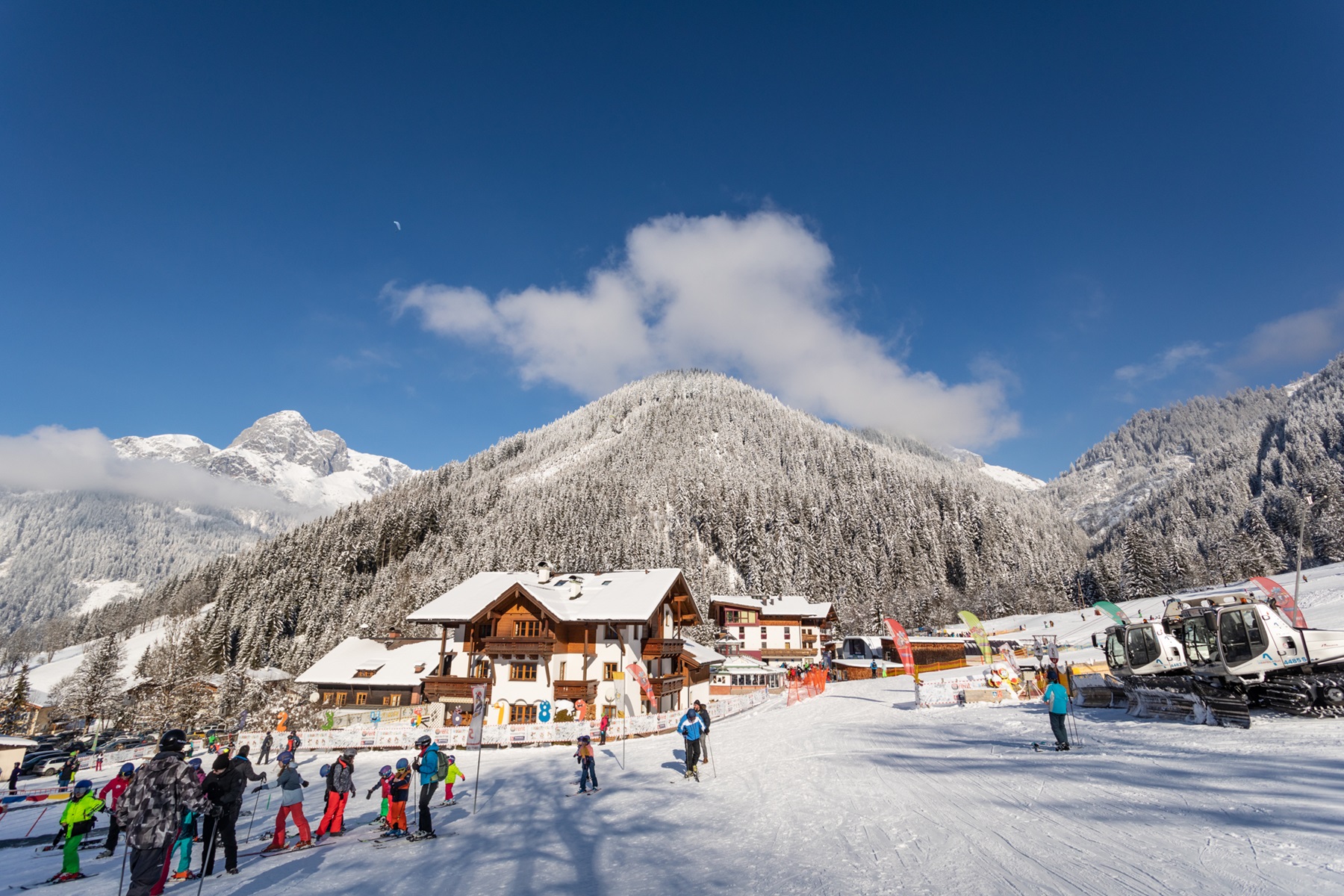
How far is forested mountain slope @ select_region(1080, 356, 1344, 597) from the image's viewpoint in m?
76.5

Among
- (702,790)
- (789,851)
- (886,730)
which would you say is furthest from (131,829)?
(886,730)

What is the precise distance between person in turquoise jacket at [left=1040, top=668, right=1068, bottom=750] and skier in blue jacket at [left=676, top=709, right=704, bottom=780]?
334 inches

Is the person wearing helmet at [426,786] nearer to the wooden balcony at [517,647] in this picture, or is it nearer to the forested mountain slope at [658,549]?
the wooden balcony at [517,647]

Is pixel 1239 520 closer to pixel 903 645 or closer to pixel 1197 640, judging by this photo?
pixel 903 645

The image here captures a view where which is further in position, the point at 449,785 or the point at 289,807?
the point at 449,785

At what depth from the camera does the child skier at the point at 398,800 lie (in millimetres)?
12273

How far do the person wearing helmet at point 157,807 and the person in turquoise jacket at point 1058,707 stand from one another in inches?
630

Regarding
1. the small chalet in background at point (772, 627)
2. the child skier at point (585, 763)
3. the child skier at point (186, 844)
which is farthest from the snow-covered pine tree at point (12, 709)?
the child skier at point (585, 763)

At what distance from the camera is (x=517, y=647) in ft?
119

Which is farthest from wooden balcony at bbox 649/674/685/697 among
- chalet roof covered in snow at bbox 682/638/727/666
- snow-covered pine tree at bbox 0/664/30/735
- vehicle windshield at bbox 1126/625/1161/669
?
snow-covered pine tree at bbox 0/664/30/735

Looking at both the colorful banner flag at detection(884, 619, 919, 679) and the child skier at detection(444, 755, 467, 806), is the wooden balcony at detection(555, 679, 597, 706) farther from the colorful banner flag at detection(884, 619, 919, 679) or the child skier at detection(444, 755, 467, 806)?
the child skier at detection(444, 755, 467, 806)

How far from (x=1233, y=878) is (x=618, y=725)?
22878 mm

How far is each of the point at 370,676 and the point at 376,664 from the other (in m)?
1.73

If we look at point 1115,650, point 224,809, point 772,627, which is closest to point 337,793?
point 224,809
